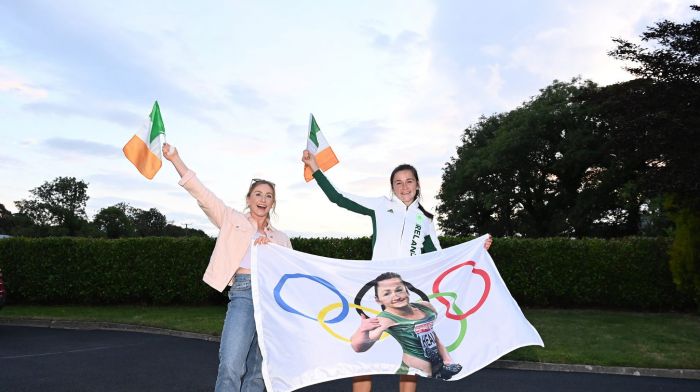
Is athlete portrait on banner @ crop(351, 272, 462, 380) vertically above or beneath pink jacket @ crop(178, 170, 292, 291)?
beneath

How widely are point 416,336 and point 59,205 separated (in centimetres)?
11460

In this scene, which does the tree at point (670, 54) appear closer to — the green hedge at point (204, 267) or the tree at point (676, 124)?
the tree at point (676, 124)

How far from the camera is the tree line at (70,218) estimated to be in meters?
96.4

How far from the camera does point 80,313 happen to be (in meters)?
15.5

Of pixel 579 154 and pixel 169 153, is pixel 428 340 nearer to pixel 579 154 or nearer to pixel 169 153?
pixel 169 153

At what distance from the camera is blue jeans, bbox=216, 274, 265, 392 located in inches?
166

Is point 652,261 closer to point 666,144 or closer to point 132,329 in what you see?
point 666,144

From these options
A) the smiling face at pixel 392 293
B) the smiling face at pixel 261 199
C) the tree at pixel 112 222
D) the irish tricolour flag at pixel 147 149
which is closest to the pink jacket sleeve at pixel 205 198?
the smiling face at pixel 261 199

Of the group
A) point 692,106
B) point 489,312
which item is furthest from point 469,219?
point 489,312

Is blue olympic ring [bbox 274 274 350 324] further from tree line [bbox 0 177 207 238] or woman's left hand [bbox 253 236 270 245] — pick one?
tree line [bbox 0 177 207 238]

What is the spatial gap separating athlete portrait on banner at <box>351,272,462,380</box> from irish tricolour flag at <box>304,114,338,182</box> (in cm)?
144

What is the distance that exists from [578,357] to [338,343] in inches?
242

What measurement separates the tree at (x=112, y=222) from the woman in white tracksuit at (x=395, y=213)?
364 ft

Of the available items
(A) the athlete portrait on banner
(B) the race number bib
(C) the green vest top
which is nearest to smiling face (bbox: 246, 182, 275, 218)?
(A) the athlete portrait on banner
